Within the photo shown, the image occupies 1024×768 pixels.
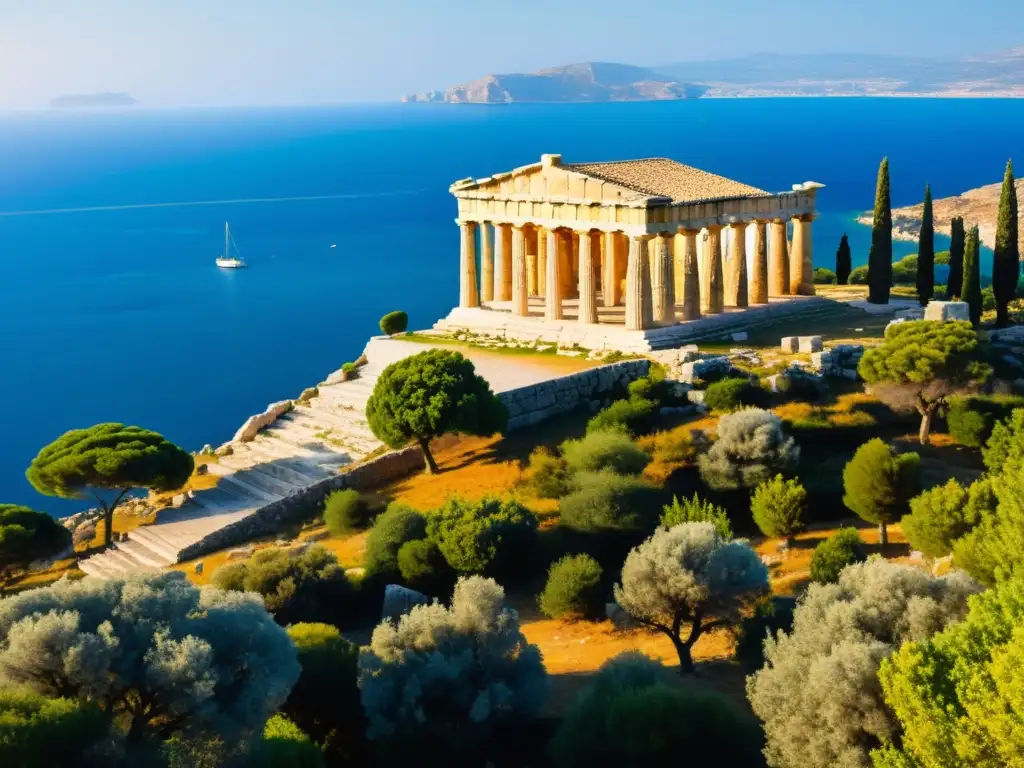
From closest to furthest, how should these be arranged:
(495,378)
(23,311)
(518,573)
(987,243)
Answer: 1. (518,573)
2. (495,378)
3. (23,311)
4. (987,243)

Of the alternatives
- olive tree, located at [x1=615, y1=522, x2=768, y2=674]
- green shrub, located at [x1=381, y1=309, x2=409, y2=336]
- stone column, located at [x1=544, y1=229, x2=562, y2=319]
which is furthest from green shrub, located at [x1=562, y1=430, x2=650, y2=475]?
green shrub, located at [x1=381, y1=309, x2=409, y2=336]

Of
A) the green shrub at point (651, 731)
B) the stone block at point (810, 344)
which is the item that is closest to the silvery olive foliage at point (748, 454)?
the stone block at point (810, 344)

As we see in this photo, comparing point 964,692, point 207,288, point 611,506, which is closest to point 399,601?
point 611,506

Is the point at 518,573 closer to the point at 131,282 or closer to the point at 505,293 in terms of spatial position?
the point at 505,293

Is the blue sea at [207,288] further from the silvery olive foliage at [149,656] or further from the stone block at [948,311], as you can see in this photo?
the silvery olive foliage at [149,656]

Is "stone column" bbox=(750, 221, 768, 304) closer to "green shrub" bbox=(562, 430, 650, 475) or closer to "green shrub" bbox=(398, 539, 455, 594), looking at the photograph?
"green shrub" bbox=(562, 430, 650, 475)

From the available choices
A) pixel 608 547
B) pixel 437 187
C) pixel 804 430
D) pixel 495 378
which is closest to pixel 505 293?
pixel 495 378

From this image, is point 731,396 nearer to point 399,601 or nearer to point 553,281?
point 553,281
